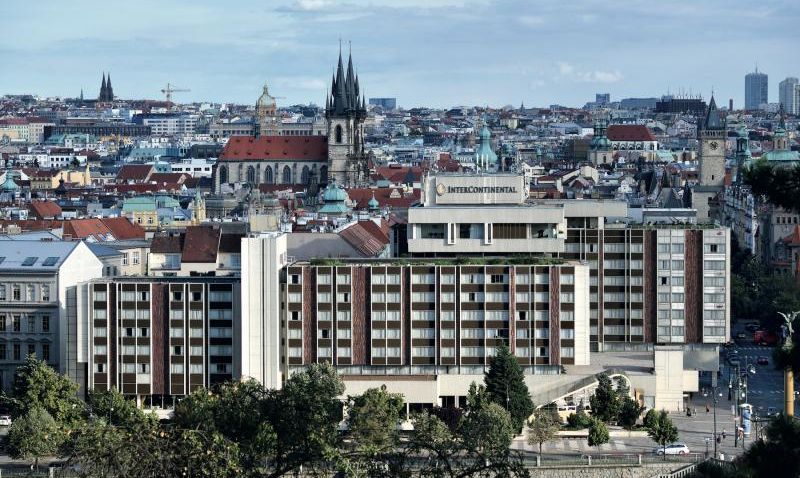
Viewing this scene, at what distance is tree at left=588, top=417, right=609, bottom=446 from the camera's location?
60031 millimetres

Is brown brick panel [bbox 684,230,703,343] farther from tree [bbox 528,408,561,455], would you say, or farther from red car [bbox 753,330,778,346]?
red car [bbox 753,330,778,346]

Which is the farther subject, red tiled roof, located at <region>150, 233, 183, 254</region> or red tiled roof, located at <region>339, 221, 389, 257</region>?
red tiled roof, located at <region>339, 221, 389, 257</region>

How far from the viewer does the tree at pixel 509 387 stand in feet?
203

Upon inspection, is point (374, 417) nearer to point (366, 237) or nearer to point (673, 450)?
point (673, 450)

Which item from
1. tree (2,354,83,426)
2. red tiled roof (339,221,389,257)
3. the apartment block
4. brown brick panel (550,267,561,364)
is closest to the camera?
tree (2,354,83,426)

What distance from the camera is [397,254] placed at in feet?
253

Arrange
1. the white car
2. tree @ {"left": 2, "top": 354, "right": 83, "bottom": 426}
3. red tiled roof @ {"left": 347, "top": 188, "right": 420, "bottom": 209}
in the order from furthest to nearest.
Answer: red tiled roof @ {"left": 347, "top": 188, "right": 420, "bottom": 209} < tree @ {"left": 2, "top": 354, "right": 83, "bottom": 426} < the white car

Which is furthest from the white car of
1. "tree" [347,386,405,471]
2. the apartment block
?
the apartment block

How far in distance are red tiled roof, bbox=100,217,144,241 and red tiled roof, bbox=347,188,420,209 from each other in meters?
41.2

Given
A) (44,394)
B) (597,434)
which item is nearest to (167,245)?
(44,394)

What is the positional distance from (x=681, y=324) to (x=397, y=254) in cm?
1056

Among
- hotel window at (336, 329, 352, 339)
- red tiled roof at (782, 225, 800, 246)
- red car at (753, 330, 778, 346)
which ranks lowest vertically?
red car at (753, 330, 778, 346)

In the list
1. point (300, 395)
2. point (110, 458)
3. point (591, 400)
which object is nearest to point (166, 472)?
point (110, 458)

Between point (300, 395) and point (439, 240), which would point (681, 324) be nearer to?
point (439, 240)
